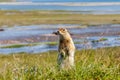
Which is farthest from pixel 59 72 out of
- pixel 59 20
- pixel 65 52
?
pixel 59 20

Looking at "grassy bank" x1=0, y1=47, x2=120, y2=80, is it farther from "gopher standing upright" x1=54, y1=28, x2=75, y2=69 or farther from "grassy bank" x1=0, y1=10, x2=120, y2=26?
"grassy bank" x1=0, y1=10, x2=120, y2=26

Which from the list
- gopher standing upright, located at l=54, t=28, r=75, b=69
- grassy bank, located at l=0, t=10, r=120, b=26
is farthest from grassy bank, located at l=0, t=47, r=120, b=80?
grassy bank, located at l=0, t=10, r=120, b=26

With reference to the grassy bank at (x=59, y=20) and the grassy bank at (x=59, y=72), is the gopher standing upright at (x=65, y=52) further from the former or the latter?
the grassy bank at (x=59, y=20)

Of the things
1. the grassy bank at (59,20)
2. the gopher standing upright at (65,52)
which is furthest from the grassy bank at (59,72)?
the grassy bank at (59,20)

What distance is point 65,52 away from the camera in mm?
8195

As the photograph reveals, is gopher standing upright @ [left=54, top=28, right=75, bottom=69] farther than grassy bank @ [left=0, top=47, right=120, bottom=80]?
Yes

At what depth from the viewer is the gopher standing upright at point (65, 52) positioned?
8.06m

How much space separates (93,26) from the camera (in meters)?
48.6

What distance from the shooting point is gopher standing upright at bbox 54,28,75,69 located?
8.06m

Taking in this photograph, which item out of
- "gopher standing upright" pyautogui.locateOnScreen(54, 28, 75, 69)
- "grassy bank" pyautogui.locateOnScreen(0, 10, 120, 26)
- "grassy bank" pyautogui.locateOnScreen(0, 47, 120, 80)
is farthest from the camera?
"grassy bank" pyautogui.locateOnScreen(0, 10, 120, 26)

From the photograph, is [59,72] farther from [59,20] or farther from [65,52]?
[59,20]

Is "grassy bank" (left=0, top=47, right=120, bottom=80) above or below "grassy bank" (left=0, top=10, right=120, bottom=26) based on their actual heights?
above

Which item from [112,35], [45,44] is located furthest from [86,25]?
[45,44]

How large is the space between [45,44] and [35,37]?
5554mm
